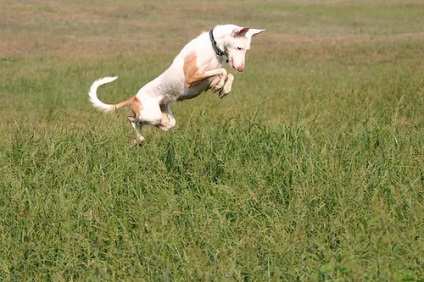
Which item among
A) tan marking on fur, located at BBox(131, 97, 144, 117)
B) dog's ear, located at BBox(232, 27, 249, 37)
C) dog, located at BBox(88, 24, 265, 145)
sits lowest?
tan marking on fur, located at BBox(131, 97, 144, 117)

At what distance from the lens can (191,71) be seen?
23.2 ft

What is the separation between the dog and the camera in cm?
684

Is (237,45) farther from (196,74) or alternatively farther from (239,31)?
(196,74)

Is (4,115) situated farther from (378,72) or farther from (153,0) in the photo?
(153,0)

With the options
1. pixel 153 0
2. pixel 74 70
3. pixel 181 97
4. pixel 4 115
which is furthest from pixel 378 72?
pixel 153 0

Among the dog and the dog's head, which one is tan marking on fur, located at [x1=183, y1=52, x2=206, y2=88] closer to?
the dog

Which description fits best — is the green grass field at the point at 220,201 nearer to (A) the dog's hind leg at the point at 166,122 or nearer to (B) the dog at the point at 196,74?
(A) the dog's hind leg at the point at 166,122

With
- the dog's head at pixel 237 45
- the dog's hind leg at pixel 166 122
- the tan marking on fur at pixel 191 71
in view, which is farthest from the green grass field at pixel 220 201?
the dog's head at pixel 237 45

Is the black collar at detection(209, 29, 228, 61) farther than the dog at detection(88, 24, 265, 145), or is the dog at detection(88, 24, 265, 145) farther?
the black collar at detection(209, 29, 228, 61)

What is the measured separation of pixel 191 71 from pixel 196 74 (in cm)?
6

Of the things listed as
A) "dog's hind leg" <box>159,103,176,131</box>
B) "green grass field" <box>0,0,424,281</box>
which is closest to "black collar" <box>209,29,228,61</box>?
"green grass field" <box>0,0,424,281</box>

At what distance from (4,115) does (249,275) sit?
850cm

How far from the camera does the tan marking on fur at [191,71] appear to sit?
705cm

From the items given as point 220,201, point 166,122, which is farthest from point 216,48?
point 220,201
